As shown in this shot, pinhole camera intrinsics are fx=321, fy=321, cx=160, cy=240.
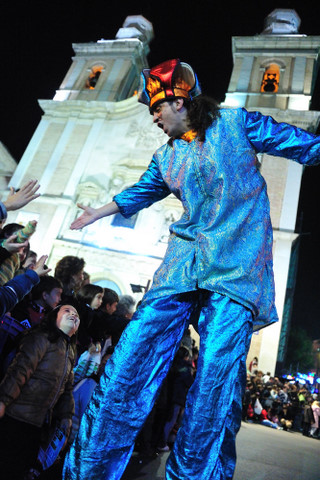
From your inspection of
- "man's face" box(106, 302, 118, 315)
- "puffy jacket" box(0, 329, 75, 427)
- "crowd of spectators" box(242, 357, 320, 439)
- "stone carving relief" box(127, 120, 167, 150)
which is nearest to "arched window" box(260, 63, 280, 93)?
"stone carving relief" box(127, 120, 167, 150)

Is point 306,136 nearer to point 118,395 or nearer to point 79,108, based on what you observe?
point 118,395

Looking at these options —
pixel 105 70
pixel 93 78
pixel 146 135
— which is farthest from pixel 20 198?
pixel 93 78

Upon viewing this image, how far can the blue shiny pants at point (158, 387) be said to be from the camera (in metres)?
1.10

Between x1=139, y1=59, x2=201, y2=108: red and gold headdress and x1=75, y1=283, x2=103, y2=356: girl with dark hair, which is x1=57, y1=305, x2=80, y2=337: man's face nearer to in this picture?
x1=75, y1=283, x2=103, y2=356: girl with dark hair

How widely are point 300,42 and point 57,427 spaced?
22.5 meters

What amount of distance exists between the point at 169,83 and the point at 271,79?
2025 centimetres

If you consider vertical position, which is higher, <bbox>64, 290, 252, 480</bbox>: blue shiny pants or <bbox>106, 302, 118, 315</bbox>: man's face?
<bbox>106, 302, 118, 315</bbox>: man's face

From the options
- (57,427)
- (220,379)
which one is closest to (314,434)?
(57,427)

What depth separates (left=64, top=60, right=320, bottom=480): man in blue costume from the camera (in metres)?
1.13

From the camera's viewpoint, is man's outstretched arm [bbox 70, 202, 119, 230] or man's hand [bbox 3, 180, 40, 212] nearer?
man's outstretched arm [bbox 70, 202, 119, 230]

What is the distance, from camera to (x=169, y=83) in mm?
1562

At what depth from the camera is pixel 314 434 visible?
10.1 meters

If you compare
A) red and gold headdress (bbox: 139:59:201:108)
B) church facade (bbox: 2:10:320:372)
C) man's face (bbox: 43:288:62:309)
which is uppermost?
church facade (bbox: 2:10:320:372)

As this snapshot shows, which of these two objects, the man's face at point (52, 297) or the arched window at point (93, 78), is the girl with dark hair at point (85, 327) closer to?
the man's face at point (52, 297)
